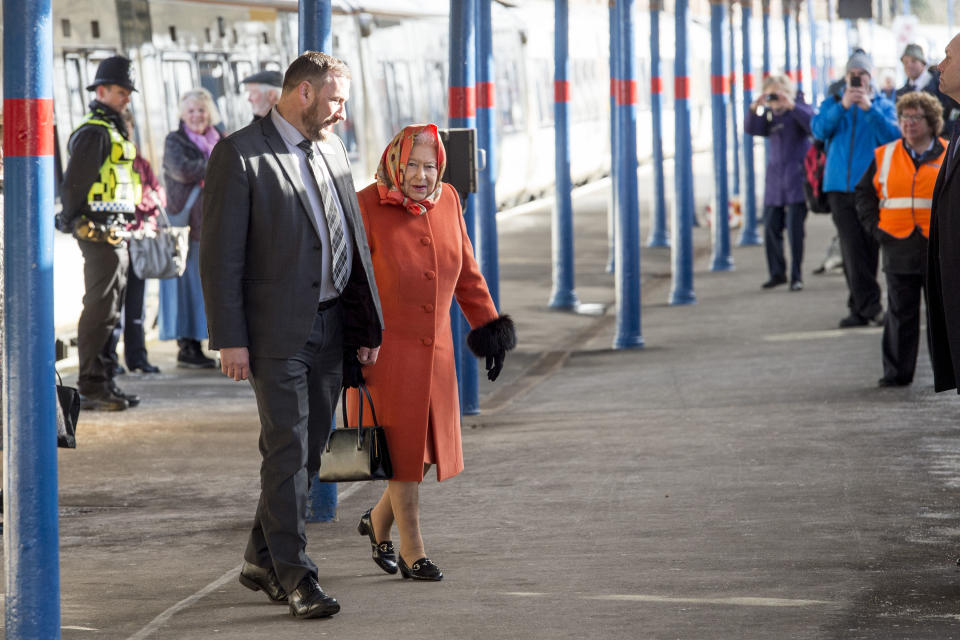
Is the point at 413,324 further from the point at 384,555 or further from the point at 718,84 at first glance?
the point at 718,84

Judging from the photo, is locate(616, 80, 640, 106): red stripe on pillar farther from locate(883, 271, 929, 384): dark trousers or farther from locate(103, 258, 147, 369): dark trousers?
locate(103, 258, 147, 369): dark trousers

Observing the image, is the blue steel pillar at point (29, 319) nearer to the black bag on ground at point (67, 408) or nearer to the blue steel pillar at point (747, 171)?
the black bag on ground at point (67, 408)

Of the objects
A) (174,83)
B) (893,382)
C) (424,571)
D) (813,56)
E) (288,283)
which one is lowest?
(424,571)

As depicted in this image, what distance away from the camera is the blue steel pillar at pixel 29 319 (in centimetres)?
505

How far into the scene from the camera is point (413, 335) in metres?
6.24

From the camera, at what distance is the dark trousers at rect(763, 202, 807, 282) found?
1583 cm

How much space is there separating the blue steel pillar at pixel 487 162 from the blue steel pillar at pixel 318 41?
348cm

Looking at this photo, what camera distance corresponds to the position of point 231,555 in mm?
6871

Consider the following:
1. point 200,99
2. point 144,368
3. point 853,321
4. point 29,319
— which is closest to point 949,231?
point 29,319

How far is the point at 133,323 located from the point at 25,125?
737 centimetres

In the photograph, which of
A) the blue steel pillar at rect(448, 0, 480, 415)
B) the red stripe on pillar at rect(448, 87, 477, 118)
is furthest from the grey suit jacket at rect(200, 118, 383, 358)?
the red stripe on pillar at rect(448, 87, 477, 118)

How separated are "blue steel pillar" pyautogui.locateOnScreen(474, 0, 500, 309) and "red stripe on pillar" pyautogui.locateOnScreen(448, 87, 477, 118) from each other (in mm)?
1013

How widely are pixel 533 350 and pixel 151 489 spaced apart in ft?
19.3

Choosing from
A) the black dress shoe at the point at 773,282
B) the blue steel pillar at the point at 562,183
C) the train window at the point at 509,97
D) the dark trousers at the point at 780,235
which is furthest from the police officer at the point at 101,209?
the train window at the point at 509,97
